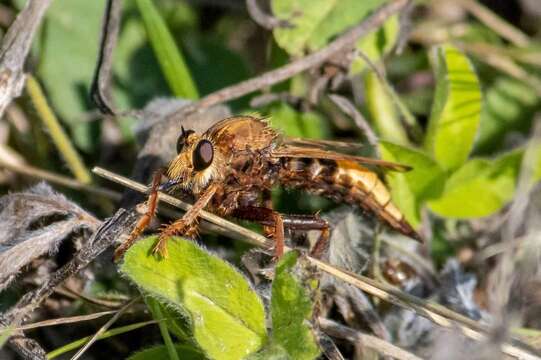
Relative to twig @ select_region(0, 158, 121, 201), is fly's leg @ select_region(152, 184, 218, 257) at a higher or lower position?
lower

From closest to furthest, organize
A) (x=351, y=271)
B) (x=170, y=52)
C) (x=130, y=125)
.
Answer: (x=351, y=271) < (x=170, y=52) < (x=130, y=125)

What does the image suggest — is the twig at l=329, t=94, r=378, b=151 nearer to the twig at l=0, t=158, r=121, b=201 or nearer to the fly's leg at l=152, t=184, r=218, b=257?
the fly's leg at l=152, t=184, r=218, b=257

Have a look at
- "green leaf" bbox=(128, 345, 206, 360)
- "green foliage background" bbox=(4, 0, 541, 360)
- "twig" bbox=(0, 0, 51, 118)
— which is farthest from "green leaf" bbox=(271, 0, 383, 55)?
"green leaf" bbox=(128, 345, 206, 360)

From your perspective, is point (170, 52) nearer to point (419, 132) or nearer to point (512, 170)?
point (419, 132)

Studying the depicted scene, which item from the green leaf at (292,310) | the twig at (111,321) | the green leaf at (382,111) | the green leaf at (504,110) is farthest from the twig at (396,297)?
the green leaf at (504,110)

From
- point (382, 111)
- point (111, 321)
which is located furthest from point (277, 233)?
point (382, 111)

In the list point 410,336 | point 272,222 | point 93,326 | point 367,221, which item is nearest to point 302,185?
point 367,221

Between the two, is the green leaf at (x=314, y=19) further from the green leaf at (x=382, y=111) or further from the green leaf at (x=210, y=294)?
the green leaf at (x=210, y=294)
